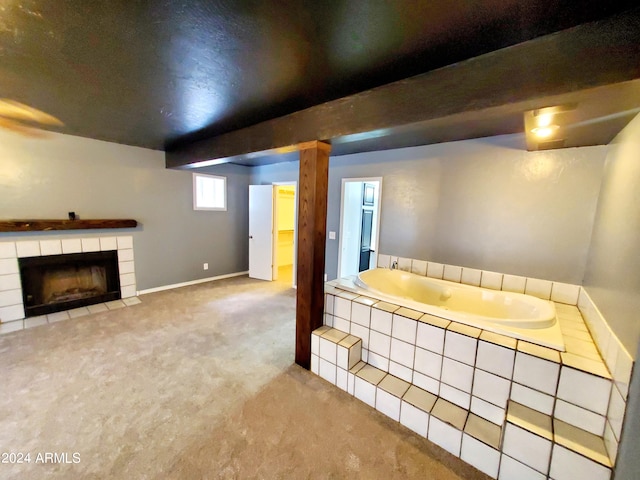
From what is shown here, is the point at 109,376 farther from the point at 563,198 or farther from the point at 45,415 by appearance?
the point at 563,198

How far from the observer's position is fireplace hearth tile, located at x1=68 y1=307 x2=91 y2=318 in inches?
122

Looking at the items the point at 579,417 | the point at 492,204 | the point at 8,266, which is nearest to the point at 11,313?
the point at 8,266

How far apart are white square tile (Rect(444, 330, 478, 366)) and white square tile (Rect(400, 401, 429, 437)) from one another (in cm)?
39

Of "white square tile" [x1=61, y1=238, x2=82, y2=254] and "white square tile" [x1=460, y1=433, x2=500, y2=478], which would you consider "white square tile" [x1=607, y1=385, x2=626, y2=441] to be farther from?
"white square tile" [x1=61, y1=238, x2=82, y2=254]

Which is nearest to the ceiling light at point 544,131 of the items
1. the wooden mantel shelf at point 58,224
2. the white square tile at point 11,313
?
the wooden mantel shelf at point 58,224

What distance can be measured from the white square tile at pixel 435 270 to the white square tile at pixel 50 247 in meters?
4.36

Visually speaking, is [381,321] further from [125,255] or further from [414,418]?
[125,255]

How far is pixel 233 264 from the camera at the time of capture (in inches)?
196

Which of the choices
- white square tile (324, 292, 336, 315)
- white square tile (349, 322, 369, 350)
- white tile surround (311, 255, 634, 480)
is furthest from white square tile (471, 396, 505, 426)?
white square tile (324, 292, 336, 315)

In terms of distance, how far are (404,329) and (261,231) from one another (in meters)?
3.40

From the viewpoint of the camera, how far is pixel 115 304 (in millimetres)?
3459

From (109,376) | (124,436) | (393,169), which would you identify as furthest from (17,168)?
(393,169)

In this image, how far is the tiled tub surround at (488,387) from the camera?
1.24 meters

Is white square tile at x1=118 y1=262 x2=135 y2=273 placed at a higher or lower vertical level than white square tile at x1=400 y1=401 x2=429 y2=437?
higher
